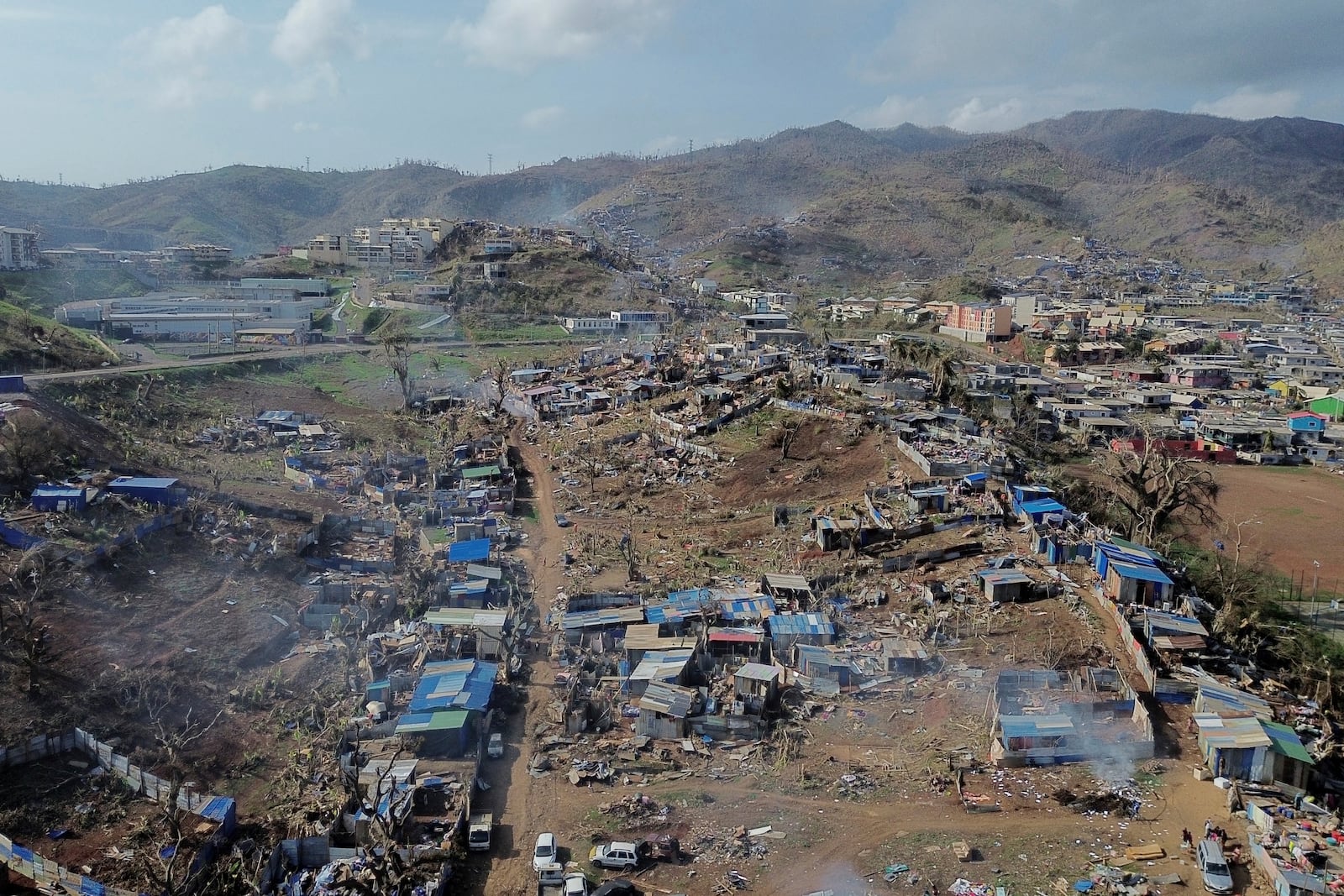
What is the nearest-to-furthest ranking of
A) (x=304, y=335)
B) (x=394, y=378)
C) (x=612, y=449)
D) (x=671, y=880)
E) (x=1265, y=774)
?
(x=671, y=880) < (x=1265, y=774) < (x=612, y=449) < (x=394, y=378) < (x=304, y=335)

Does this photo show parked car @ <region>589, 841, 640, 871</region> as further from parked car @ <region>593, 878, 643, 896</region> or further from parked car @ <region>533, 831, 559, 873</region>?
parked car @ <region>533, 831, 559, 873</region>

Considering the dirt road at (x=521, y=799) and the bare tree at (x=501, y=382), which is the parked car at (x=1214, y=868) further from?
the bare tree at (x=501, y=382)

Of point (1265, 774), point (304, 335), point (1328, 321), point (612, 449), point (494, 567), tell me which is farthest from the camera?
point (1328, 321)

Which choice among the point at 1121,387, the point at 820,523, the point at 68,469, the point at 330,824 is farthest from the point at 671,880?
the point at 1121,387

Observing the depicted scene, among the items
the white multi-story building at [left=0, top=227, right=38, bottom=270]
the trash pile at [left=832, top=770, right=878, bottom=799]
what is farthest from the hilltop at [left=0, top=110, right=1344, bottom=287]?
the trash pile at [left=832, top=770, right=878, bottom=799]

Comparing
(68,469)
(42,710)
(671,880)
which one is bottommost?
(671,880)

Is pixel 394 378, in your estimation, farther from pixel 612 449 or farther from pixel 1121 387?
pixel 1121 387

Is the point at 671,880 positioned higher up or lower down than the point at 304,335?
lower down

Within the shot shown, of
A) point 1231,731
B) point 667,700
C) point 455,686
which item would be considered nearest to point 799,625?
point 667,700
